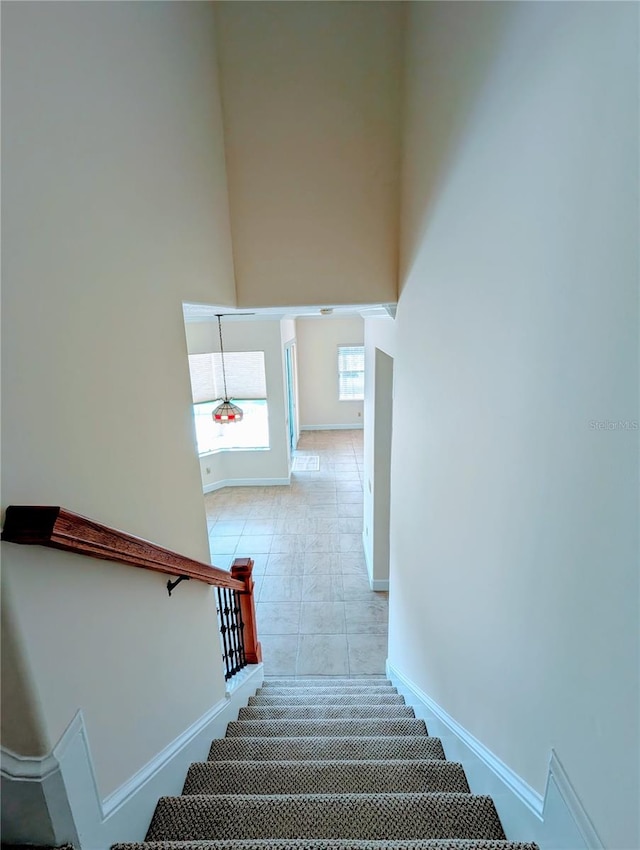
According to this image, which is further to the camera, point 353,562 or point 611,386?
point 353,562

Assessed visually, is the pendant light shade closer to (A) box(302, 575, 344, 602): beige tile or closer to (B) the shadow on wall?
(A) box(302, 575, 344, 602): beige tile

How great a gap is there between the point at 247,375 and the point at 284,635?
419cm

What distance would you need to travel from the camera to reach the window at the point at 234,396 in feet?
22.2

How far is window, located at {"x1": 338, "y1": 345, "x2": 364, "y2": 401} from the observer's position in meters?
10.0

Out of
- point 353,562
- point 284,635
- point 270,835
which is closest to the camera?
point 270,835

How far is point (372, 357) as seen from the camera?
14.7ft

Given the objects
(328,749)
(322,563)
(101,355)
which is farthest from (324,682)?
(101,355)

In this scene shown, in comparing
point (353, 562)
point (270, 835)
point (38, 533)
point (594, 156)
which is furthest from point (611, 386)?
point (353, 562)

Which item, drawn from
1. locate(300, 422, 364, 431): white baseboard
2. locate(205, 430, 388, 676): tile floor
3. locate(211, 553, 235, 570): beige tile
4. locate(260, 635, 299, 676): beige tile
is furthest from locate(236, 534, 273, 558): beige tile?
locate(300, 422, 364, 431): white baseboard

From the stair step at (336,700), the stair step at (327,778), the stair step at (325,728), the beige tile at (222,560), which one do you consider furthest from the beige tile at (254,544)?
the stair step at (327,778)

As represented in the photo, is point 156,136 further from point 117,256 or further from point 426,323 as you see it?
point 426,323

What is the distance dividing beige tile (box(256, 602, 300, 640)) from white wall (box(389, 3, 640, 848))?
8.25 ft

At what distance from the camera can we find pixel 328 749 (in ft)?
6.01

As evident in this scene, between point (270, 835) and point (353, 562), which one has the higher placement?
point (270, 835)
